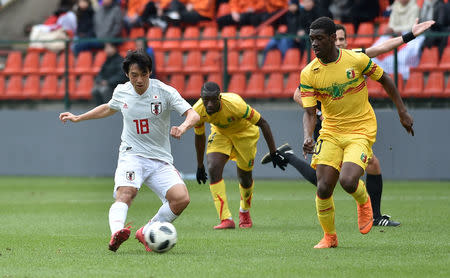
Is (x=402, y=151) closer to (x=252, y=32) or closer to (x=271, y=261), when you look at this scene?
(x=252, y=32)

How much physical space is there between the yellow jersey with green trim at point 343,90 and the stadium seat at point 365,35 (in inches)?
348

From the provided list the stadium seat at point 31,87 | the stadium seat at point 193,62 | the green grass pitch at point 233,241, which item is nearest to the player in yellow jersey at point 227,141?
the green grass pitch at point 233,241

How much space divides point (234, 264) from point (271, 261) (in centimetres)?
35

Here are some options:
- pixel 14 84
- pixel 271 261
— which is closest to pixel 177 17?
pixel 14 84

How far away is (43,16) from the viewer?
25.5m

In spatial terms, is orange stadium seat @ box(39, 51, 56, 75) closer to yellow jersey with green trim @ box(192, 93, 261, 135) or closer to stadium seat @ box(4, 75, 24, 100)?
stadium seat @ box(4, 75, 24, 100)

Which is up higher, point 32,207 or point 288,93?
point 288,93

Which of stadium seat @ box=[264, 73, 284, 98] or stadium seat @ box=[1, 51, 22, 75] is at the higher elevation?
stadium seat @ box=[1, 51, 22, 75]

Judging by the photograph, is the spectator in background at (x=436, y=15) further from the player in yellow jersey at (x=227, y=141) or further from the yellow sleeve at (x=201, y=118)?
the yellow sleeve at (x=201, y=118)

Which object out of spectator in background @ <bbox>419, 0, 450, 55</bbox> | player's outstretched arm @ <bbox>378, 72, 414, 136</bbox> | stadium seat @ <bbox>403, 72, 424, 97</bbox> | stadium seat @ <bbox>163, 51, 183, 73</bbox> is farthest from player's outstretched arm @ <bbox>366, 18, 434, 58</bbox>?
stadium seat @ <bbox>163, 51, 183, 73</bbox>

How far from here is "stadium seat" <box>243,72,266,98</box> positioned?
60.9 feet

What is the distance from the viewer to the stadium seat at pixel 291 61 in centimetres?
1825

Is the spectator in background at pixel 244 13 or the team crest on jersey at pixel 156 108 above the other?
the spectator in background at pixel 244 13

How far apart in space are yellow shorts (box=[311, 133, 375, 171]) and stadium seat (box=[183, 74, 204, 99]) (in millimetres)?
10134
